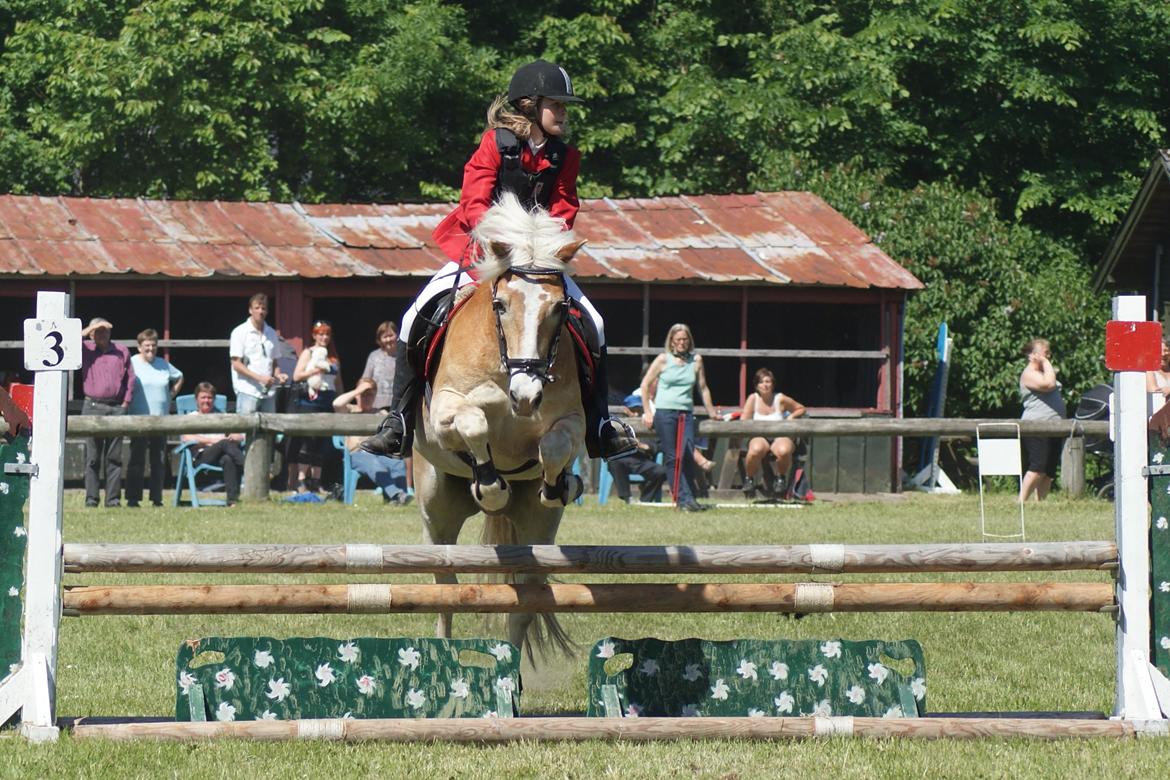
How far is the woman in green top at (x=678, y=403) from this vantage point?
1641cm

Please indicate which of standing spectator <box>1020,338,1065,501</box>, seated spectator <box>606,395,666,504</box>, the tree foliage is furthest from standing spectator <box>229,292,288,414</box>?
the tree foliage

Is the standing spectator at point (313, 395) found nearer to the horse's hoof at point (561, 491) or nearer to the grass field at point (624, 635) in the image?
the grass field at point (624, 635)

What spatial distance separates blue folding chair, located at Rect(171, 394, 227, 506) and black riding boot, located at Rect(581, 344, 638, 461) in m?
9.99

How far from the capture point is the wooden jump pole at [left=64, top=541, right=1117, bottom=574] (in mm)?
6113

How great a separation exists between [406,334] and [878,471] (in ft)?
43.9

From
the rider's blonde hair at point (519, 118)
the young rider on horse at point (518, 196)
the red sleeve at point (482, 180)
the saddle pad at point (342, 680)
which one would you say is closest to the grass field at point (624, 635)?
the saddle pad at point (342, 680)

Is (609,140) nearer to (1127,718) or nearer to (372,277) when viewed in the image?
(372,277)

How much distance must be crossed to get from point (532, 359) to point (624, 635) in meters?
3.19

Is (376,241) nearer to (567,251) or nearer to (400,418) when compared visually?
(400,418)

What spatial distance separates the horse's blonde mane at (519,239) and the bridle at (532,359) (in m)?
0.04

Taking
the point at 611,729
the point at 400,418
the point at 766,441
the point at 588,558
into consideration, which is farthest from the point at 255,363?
the point at 611,729

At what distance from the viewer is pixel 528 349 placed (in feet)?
20.9

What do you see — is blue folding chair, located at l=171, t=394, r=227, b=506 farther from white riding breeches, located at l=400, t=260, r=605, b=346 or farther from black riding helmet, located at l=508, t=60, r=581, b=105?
black riding helmet, located at l=508, t=60, r=581, b=105

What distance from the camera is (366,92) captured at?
25.6 meters
